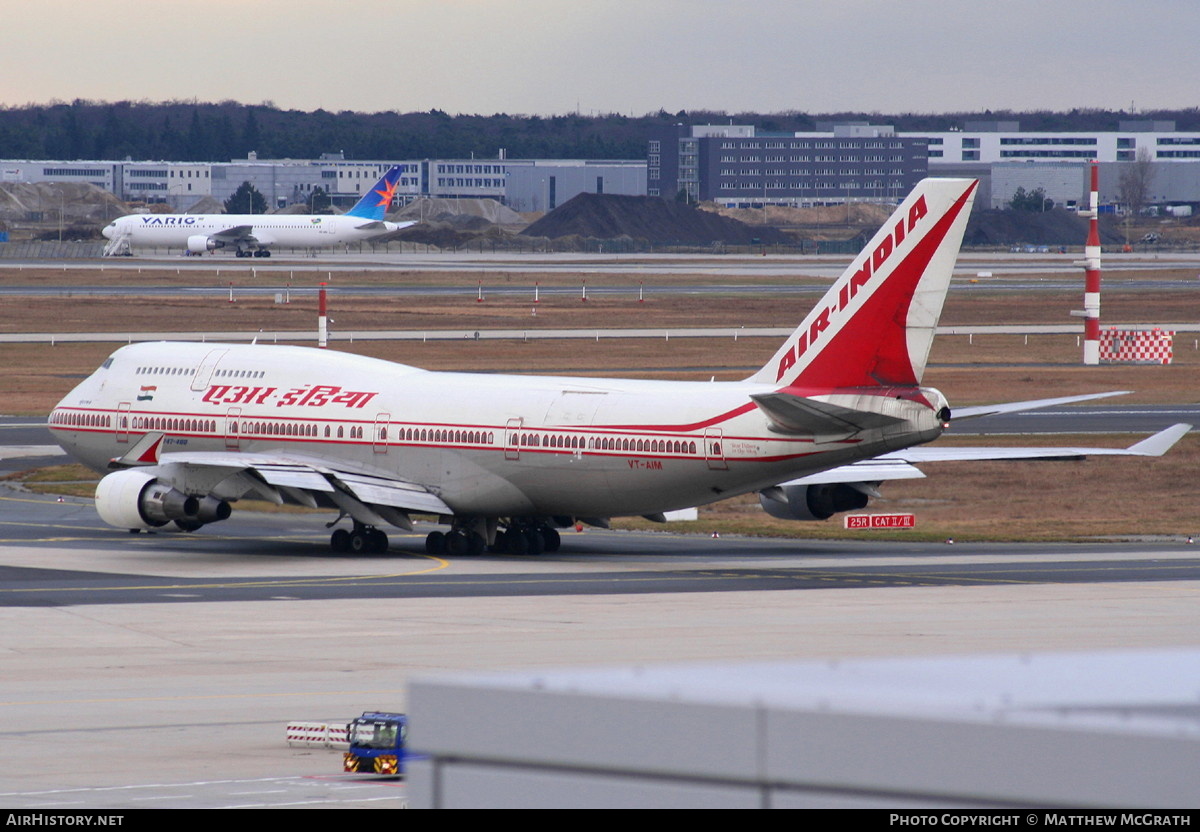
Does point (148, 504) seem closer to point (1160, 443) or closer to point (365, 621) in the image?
point (365, 621)

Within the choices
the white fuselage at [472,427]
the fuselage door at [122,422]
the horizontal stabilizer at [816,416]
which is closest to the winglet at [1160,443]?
the white fuselage at [472,427]

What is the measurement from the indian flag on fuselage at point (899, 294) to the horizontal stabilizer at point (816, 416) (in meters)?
0.93

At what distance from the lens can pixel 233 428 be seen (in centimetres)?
4684

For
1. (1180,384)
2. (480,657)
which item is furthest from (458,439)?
(1180,384)

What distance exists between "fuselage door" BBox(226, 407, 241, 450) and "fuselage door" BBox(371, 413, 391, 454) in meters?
4.21

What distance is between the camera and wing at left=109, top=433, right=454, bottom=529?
43.1 meters

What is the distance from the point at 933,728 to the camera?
7234 mm

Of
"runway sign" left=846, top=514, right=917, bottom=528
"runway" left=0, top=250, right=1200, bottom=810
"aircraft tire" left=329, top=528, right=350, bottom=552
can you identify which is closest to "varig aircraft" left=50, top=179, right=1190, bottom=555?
"aircraft tire" left=329, top=528, right=350, bottom=552

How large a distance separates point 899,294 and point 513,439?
10.1 metres
